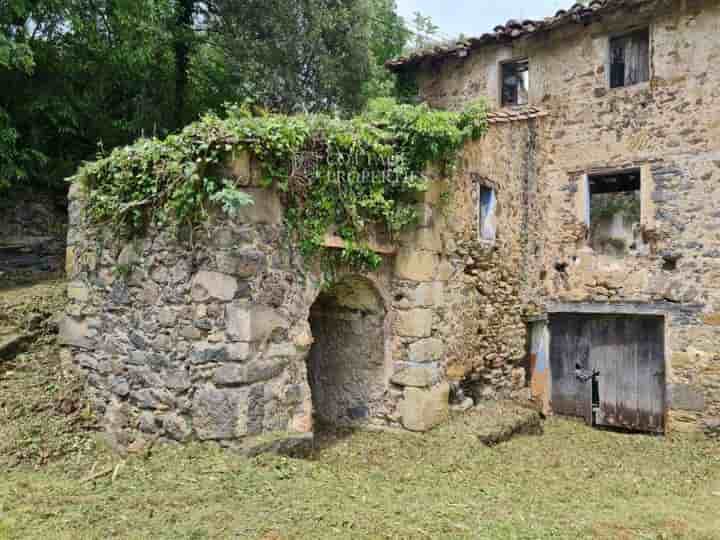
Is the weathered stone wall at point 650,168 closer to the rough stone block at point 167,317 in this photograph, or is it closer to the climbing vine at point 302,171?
the climbing vine at point 302,171

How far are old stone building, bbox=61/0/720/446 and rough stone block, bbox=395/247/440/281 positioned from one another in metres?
0.03

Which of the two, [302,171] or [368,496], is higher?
[302,171]

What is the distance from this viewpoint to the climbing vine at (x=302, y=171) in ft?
16.1

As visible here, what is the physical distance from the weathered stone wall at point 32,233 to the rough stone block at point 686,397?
9701 millimetres

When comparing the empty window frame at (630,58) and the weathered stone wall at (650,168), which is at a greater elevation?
the empty window frame at (630,58)

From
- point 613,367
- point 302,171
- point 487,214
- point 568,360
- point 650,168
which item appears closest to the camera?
point 302,171

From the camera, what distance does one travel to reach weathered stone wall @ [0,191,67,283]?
959 centimetres

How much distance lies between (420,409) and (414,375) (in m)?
0.39

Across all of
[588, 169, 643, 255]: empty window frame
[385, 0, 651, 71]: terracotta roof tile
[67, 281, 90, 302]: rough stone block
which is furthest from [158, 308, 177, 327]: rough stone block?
[588, 169, 643, 255]: empty window frame

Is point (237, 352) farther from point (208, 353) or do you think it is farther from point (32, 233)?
point (32, 233)

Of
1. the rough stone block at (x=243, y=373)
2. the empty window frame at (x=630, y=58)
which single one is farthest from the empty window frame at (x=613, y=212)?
the rough stone block at (x=243, y=373)

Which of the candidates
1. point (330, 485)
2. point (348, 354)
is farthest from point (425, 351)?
point (330, 485)

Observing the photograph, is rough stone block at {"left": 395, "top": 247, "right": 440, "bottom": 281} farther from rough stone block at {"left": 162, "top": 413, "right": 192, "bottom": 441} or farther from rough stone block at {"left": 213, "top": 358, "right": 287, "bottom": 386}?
rough stone block at {"left": 162, "top": 413, "right": 192, "bottom": 441}

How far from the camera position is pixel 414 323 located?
643cm
